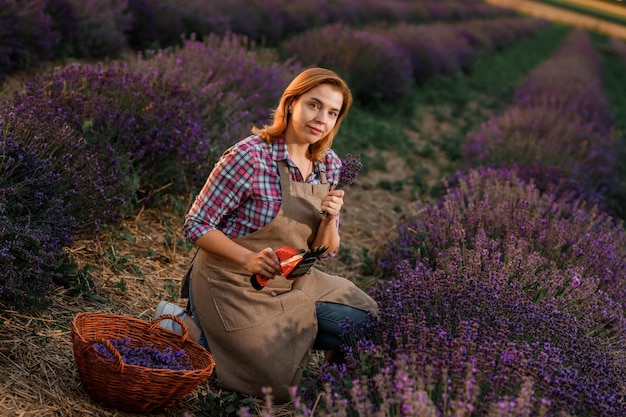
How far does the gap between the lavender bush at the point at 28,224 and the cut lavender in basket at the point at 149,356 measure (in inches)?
16.4

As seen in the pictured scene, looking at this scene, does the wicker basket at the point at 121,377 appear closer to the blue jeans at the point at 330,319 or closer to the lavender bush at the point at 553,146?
the blue jeans at the point at 330,319

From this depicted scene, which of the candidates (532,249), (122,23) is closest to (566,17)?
(122,23)

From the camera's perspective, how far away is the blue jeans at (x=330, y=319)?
2951 millimetres

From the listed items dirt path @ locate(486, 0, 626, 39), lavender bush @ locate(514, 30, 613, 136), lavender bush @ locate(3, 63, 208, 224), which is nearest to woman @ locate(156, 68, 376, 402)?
lavender bush @ locate(3, 63, 208, 224)

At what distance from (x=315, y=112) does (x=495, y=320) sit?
3.32 feet

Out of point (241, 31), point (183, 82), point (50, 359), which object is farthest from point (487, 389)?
point (241, 31)

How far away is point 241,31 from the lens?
995cm

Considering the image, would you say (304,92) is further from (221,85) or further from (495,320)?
(221,85)

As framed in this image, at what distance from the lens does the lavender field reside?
7.63ft

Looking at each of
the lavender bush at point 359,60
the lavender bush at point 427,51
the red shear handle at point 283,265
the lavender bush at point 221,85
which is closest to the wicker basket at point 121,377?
the red shear handle at point 283,265

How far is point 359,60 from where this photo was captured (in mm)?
9328

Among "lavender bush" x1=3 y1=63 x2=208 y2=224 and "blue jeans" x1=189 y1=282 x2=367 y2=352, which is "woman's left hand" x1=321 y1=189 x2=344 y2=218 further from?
"lavender bush" x1=3 y1=63 x2=208 y2=224

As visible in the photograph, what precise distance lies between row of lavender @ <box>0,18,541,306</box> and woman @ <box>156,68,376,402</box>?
62 cm

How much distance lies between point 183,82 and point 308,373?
107 inches
